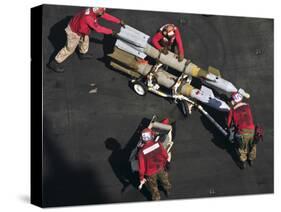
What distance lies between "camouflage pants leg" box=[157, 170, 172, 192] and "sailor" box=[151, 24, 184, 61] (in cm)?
134

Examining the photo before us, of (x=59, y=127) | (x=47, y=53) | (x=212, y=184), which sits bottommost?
(x=212, y=184)

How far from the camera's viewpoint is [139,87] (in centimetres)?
1041

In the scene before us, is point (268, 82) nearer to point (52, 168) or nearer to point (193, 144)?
point (193, 144)

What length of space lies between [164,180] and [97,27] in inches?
75.8

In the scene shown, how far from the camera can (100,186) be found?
10250 mm

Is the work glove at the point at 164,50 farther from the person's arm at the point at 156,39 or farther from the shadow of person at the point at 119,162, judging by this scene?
the shadow of person at the point at 119,162

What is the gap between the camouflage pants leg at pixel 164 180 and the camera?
10.5 meters

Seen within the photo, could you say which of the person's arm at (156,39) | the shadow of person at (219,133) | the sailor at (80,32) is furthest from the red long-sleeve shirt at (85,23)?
the shadow of person at (219,133)

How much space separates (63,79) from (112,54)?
0.66 metres

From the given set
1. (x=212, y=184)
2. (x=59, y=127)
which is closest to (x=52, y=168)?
(x=59, y=127)

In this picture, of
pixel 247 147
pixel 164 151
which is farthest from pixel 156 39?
pixel 247 147

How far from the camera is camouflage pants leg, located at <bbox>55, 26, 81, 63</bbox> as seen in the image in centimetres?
1001

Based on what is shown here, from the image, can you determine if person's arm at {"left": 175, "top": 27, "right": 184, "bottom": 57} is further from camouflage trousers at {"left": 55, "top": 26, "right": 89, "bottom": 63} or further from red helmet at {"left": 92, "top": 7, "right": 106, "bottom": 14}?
camouflage trousers at {"left": 55, "top": 26, "right": 89, "bottom": 63}

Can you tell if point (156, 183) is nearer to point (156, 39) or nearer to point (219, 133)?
point (219, 133)
